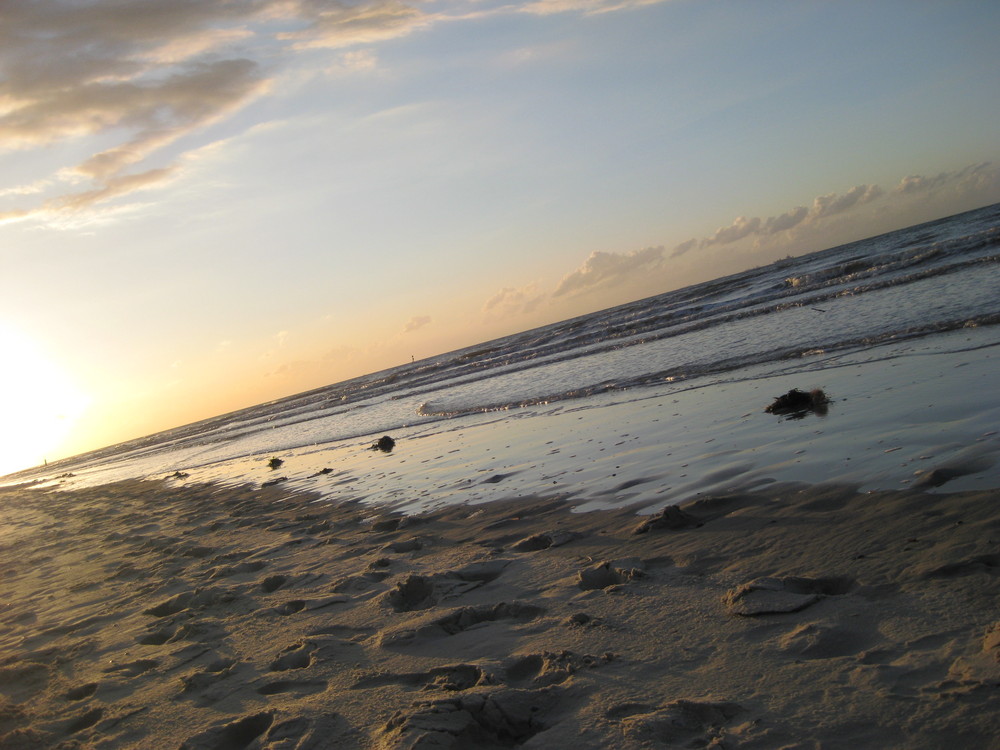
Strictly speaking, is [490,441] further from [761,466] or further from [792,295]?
[792,295]

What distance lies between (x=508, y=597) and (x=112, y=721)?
2257 millimetres

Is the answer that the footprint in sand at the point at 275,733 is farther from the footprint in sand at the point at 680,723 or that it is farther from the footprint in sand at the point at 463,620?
the footprint in sand at the point at 680,723

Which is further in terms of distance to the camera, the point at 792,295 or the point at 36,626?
the point at 792,295

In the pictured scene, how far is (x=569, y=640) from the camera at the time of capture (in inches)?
130

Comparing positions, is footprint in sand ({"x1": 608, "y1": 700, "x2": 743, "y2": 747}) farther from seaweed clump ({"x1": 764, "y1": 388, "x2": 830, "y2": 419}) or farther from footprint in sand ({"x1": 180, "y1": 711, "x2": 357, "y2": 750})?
seaweed clump ({"x1": 764, "y1": 388, "x2": 830, "y2": 419})

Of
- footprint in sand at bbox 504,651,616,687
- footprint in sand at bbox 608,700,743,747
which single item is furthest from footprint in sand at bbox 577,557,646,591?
footprint in sand at bbox 608,700,743,747

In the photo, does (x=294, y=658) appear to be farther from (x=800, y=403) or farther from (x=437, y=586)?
(x=800, y=403)

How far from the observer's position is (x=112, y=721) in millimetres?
3428

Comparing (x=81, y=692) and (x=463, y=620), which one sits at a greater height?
(x=81, y=692)

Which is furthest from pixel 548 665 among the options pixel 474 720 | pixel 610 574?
pixel 610 574

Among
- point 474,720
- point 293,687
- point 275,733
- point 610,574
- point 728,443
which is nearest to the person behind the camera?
point 474,720

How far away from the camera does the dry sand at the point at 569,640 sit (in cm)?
242

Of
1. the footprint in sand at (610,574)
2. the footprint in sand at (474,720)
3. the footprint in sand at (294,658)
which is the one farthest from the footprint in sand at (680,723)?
the footprint in sand at (294,658)

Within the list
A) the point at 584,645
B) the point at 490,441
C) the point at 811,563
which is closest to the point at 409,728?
the point at 584,645
